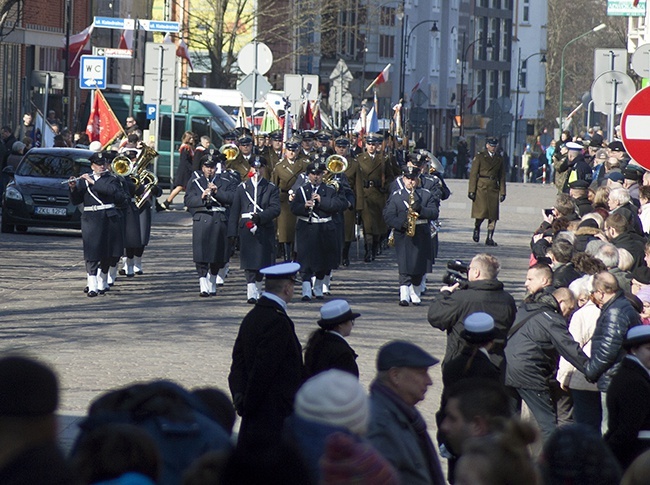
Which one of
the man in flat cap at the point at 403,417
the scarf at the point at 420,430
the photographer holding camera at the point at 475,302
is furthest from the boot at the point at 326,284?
the scarf at the point at 420,430

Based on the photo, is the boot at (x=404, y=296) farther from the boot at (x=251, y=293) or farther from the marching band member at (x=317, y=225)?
the boot at (x=251, y=293)

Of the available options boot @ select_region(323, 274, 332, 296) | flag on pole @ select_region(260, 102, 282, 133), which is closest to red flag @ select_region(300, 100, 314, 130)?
flag on pole @ select_region(260, 102, 282, 133)

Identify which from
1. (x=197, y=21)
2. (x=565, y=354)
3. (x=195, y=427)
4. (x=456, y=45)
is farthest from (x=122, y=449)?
(x=456, y=45)

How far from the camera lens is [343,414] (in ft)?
17.4

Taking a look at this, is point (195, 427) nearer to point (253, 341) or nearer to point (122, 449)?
point (122, 449)

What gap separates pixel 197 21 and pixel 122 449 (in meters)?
54.9

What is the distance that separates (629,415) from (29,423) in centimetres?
402

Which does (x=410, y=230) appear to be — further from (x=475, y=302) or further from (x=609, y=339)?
(x=609, y=339)

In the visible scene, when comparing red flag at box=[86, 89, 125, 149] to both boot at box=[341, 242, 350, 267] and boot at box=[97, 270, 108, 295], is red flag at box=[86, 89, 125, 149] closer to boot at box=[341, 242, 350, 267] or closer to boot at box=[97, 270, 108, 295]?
boot at box=[341, 242, 350, 267]

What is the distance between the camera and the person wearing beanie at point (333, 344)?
8.25m

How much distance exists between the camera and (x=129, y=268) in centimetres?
2055

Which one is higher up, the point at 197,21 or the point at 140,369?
the point at 197,21

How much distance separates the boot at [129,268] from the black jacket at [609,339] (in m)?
11.7

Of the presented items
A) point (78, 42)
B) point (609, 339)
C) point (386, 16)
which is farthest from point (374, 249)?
point (386, 16)
